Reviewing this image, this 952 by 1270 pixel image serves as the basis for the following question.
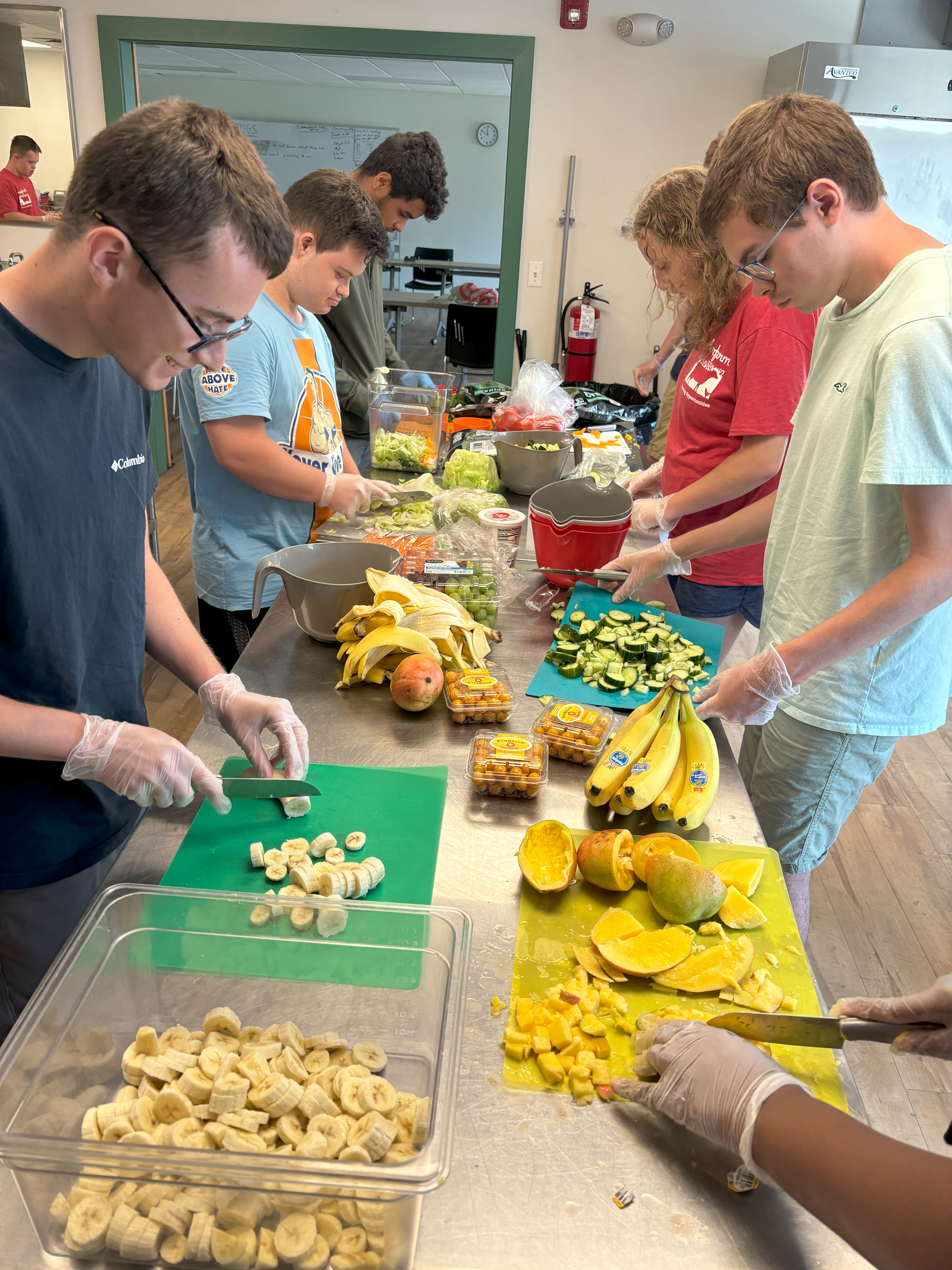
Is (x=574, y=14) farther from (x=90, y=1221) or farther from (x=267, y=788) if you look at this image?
(x=90, y=1221)

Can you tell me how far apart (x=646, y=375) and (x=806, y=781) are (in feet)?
13.4

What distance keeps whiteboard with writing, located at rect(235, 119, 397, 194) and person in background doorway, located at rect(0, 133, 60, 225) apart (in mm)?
9052

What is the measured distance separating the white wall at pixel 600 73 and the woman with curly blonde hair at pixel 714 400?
3466 mm

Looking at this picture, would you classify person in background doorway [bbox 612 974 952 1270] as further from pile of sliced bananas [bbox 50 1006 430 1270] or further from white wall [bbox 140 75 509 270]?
white wall [bbox 140 75 509 270]

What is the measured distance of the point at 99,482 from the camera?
1.42m

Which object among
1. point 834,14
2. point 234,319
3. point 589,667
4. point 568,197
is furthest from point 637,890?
point 834,14

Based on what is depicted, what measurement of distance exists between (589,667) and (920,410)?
0.81m

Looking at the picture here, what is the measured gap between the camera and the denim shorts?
2.76 metres

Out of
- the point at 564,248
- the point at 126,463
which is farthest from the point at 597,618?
the point at 564,248

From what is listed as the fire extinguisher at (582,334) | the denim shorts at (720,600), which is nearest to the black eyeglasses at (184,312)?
the denim shorts at (720,600)

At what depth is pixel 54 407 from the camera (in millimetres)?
1308

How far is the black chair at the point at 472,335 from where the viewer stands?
26.1 ft

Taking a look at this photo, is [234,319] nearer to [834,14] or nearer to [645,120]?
[645,120]

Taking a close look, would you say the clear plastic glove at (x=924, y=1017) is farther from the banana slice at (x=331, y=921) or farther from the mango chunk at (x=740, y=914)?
the banana slice at (x=331, y=921)
